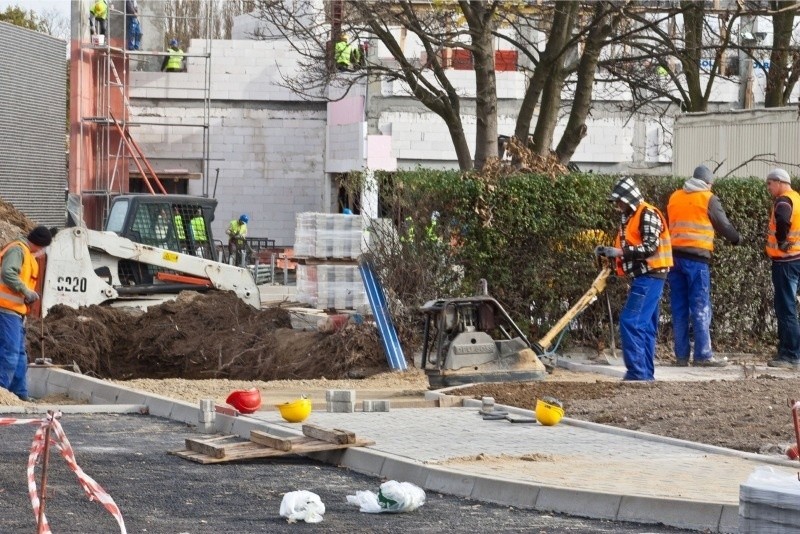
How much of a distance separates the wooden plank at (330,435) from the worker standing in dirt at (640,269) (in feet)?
15.8

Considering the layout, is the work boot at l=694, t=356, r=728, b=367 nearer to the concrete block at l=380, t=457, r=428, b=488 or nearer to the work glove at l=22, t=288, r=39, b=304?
the concrete block at l=380, t=457, r=428, b=488

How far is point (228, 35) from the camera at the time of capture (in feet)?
238

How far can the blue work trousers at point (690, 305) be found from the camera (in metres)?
16.0

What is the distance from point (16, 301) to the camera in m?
14.5

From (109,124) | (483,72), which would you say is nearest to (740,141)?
(483,72)

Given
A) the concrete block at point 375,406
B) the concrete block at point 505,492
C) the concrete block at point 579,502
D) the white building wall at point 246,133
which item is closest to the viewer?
the concrete block at point 579,502

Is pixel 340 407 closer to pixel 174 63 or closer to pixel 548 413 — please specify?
pixel 548 413

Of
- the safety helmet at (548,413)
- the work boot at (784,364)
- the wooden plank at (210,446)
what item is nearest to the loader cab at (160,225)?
the work boot at (784,364)

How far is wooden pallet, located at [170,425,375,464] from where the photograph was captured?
10.2 m

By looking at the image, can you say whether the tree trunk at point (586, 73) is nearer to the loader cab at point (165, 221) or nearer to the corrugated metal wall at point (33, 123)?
the loader cab at point (165, 221)

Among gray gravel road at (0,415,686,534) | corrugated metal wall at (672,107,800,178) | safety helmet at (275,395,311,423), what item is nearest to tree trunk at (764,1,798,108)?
corrugated metal wall at (672,107,800,178)

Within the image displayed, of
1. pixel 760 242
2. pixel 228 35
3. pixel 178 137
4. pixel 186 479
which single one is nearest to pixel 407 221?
pixel 760 242

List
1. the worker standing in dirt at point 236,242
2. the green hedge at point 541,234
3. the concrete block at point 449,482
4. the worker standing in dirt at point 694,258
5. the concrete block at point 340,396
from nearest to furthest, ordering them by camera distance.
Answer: the concrete block at point 449,482
the concrete block at point 340,396
the worker standing in dirt at point 694,258
the green hedge at point 541,234
the worker standing in dirt at point 236,242

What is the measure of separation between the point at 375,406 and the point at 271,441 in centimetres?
257
